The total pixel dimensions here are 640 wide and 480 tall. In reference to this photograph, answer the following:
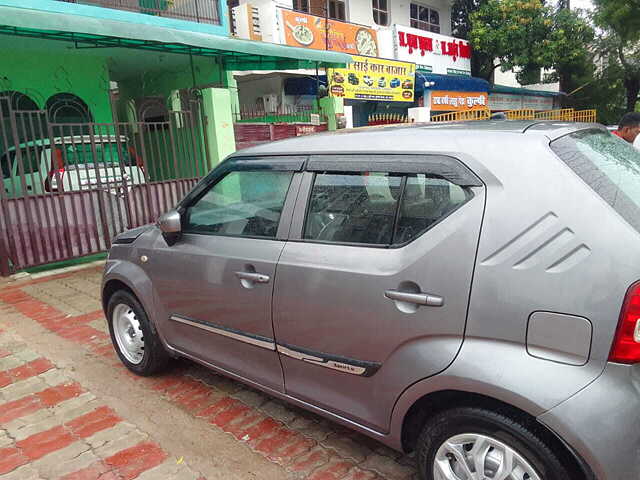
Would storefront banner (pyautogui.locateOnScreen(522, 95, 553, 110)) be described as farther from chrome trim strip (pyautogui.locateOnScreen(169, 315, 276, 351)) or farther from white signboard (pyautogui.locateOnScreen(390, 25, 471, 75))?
chrome trim strip (pyautogui.locateOnScreen(169, 315, 276, 351))

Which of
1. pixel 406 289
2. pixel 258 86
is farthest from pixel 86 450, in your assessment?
pixel 258 86

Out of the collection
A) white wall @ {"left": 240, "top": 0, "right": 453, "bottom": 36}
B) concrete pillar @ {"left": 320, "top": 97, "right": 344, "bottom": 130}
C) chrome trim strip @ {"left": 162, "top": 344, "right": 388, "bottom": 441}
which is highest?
white wall @ {"left": 240, "top": 0, "right": 453, "bottom": 36}

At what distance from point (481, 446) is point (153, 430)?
2015mm

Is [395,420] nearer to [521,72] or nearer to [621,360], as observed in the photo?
[621,360]

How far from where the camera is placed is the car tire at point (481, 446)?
1690mm

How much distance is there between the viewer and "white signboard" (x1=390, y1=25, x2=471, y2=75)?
16.3 m

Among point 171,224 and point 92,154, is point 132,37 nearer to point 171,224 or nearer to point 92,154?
point 92,154

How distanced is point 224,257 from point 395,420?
125cm

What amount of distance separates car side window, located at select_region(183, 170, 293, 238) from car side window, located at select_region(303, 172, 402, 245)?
0.24 metres

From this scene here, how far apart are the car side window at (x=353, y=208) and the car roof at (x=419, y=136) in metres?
0.14

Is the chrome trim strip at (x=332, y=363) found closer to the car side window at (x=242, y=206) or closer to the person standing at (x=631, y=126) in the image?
the car side window at (x=242, y=206)

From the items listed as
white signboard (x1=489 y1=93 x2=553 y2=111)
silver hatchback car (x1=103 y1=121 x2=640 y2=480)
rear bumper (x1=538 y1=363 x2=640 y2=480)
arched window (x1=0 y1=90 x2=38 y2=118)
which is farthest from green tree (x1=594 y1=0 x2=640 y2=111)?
rear bumper (x1=538 y1=363 x2=640 y2=480)

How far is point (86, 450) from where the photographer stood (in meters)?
2.78

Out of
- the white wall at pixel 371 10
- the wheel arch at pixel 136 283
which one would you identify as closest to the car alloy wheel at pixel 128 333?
the wheel arch at pixel 136 283
